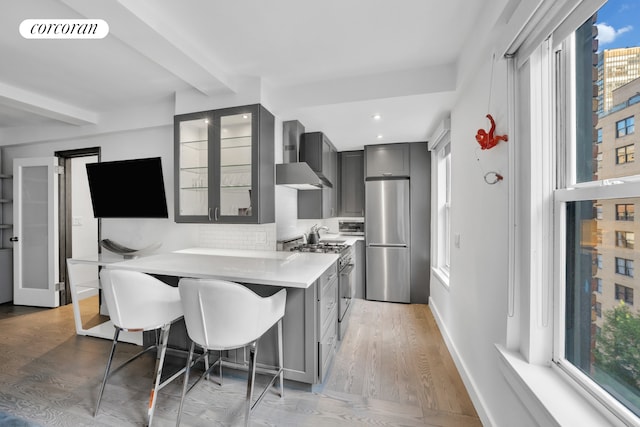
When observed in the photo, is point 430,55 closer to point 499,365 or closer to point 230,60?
point 230,60

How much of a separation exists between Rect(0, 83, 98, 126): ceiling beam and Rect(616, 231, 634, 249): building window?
4.56 metres

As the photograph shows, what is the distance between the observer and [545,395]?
3.21 feet

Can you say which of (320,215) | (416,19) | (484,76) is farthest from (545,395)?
(320,215)

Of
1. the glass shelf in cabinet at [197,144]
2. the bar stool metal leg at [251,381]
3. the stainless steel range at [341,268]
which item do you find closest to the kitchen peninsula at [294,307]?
the bar stool metal leg at [251,381]

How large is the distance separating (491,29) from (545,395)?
5.76ft

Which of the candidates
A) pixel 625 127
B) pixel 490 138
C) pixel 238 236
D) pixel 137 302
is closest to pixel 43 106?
pixel 238 236

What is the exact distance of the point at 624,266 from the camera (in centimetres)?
86

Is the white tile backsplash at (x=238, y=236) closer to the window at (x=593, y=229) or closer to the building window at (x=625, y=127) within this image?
the window at (x=593, y=229)

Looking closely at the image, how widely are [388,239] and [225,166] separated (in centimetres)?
240

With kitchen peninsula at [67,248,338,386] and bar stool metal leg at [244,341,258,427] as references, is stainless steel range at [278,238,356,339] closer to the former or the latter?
kitchen peninsula at [67,248,338,386]

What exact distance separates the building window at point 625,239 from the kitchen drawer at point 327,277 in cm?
148

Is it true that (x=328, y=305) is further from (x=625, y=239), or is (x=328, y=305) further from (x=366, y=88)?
(x=366, y=88)

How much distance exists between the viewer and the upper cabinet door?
2648 mm

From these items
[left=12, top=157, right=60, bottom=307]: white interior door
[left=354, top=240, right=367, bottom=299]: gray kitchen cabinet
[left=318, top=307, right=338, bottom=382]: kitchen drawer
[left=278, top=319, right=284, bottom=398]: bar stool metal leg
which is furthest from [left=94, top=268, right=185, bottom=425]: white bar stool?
[left=12, top=157, right=60, bottom=307]: white interior door
